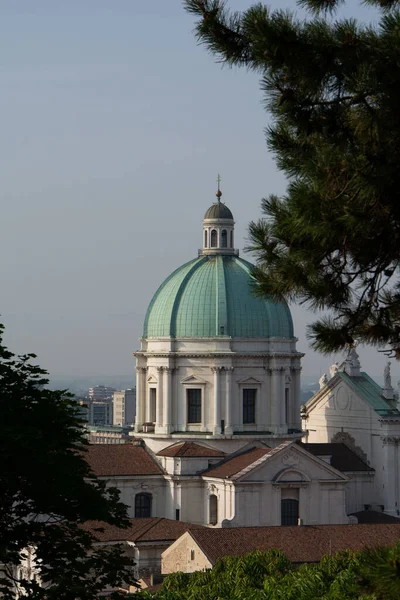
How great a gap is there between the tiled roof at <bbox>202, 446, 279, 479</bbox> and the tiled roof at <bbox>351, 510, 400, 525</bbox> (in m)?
5.98

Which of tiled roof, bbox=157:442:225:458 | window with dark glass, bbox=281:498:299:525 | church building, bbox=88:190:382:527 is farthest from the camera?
tiled roof, bbox=157:442:225:458

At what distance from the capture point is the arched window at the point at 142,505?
7019cm

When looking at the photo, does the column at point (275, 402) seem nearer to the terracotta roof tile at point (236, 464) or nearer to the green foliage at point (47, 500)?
the terracotta roof tile at point (236, 464)

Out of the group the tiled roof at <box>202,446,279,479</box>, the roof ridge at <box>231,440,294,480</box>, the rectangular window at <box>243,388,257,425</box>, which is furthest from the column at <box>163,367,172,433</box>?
the roof ridge at <box>231,440,294,480</box>

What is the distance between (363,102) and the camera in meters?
18.7

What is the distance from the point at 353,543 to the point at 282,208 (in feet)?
135

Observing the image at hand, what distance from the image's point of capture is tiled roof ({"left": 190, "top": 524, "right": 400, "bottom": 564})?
57000 mm

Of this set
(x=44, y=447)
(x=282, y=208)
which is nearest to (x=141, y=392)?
(x=44, y=447)

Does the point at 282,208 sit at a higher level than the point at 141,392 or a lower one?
lower

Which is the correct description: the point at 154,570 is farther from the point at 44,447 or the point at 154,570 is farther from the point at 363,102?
the point at 363,102

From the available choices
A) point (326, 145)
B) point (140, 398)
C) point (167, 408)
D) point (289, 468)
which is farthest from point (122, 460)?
point (326, 145)

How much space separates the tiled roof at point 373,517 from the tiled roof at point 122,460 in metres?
9.78

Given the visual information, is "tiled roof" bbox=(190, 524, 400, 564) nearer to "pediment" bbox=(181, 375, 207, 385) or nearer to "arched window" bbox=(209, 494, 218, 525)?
"arched window" bbox=(209, 494, 218, 525)

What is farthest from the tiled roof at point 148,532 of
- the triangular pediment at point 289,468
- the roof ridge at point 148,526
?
the triangular pediment at point 289,468
